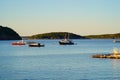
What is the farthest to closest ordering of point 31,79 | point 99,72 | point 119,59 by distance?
point 119,59 → point 99,72 → point 31,79

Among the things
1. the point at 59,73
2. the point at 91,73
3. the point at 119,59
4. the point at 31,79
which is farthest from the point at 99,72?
the point at 119,59

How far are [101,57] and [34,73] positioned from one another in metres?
36.2

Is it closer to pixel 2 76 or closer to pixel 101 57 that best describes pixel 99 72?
pixel 2 76

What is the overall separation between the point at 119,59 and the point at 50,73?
31848 mm

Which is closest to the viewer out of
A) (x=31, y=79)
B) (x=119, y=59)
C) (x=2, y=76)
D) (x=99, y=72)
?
(x=31, y=79)

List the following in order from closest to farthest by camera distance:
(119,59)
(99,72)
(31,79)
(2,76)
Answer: (31,79) → (2,76) → (99,72) → (119,59)

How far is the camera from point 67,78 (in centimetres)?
5541

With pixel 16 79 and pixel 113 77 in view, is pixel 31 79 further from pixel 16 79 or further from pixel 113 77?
pixel 113 77

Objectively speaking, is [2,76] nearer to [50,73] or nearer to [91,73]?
[50,73]

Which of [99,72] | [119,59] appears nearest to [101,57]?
[119,59]

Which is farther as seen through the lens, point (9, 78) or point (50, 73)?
point (50, 73)

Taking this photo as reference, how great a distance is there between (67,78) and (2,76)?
943 cm

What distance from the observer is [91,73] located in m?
61.4

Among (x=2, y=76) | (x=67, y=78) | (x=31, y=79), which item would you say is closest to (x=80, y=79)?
(x=67, y=78)
